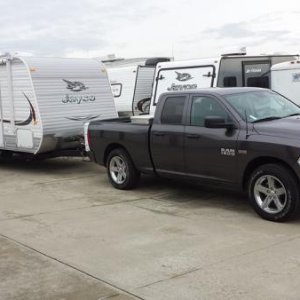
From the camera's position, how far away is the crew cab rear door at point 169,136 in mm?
8609

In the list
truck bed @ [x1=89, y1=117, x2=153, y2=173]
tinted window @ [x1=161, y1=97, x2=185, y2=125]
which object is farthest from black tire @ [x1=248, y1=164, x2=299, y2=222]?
truck bed @ [x1=89, y1=117, x2=153, y2=173]

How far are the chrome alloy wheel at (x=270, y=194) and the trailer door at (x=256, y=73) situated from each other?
651 cm

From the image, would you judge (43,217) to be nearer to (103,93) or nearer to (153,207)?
(153,207)

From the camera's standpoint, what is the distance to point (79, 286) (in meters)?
5.11

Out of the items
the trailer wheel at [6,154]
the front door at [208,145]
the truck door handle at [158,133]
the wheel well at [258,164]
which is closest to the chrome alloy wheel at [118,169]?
the truck door handle at [158,133]

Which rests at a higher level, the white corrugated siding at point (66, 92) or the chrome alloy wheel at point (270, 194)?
the white corrugated siding at point (66, 92)

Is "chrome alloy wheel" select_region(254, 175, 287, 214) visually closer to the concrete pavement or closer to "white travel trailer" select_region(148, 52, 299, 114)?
the concrete pavement

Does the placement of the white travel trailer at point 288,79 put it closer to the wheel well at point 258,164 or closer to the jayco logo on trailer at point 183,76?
the jayco logo on trailer at point 183,76

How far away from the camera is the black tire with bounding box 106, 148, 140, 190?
9680 millimetres

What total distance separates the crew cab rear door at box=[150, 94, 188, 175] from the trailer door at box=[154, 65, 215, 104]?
4516 millimetres

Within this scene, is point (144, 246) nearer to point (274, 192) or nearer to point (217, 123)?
point (274, 192)

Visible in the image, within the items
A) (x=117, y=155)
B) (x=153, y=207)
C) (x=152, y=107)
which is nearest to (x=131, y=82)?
(x=152, y=107)

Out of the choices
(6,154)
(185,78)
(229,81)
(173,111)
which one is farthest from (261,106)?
(6,154)

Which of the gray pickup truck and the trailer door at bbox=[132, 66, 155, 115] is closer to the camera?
the gray pickup truck
